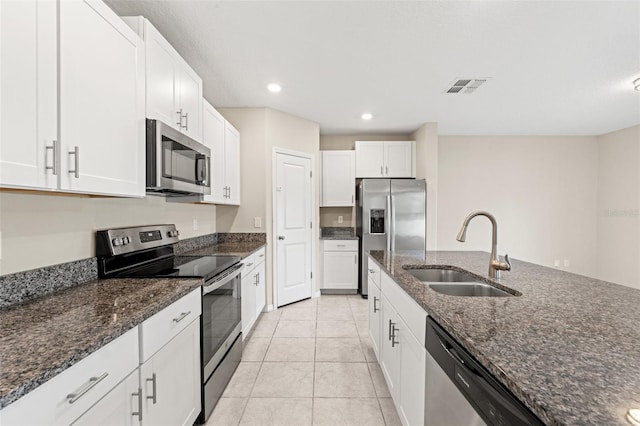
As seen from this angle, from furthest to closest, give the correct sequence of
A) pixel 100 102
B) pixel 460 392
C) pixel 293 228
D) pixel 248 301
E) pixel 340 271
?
pixel 340 271, pixel 293 228, pixel 248 301, pixel 100 102, pixel 460 392

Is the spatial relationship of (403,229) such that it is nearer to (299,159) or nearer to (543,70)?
(299,159)

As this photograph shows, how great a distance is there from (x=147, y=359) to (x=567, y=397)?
1.32 m

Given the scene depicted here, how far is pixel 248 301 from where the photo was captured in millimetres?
2615

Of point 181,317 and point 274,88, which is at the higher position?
point 274,88

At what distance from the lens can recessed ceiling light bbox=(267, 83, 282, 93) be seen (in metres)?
2.87

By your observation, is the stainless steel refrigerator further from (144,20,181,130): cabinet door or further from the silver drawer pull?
the silver drawer pull

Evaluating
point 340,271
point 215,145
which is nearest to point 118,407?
point 215,145

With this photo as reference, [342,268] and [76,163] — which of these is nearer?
[76,163]

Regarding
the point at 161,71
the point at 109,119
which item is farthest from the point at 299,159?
the point at 109,119

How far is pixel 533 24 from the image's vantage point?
1.92 m

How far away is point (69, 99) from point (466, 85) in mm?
3221

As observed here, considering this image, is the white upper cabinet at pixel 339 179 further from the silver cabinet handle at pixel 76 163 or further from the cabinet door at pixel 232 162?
Result: the silver cabinet handle at pixel 76 163

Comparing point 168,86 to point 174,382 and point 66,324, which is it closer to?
point 66,324

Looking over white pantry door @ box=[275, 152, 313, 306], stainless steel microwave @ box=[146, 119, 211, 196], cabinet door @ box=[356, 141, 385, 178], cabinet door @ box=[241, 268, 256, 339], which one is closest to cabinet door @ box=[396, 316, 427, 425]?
cabinet door @ box=[241, 268, 256, 339]
